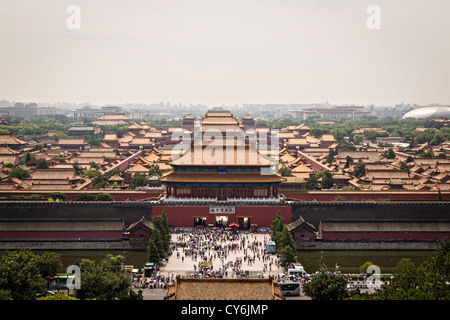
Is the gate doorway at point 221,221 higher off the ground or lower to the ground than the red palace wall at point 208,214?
lower

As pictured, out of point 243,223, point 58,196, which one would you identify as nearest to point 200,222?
point 243,223

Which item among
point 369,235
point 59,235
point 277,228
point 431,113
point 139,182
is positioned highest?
point 431,113

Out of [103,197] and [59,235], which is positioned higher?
[103,197]

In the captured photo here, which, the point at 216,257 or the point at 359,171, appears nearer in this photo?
the point at 216,257

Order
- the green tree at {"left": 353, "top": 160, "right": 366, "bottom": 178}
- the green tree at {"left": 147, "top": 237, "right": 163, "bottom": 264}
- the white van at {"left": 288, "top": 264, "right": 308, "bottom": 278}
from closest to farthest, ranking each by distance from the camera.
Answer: the white van at {"left": 288, "top": 264, "right": 308, "bottom": 278} → the green tree at {"left": 147, "top": 237, "right": 163, "bottom": 264} → the green tree at {"left": 353, "top": 160, "right": 366, "bottom": 178}

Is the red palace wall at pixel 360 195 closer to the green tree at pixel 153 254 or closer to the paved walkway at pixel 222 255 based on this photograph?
the paved walkway at pixel 222 255

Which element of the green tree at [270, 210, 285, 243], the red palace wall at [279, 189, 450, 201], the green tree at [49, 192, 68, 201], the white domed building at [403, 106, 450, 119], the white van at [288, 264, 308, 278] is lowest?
the white van at [288, 264, 308, 278]

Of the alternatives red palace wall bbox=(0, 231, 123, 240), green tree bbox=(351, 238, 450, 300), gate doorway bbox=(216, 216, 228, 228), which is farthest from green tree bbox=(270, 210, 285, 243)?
green tree bbox=(351, 238, 450, 300)

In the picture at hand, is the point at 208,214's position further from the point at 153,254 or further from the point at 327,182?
the point at 327,182

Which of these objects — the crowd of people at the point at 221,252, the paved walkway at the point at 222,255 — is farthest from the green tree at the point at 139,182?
the paved walkway at the point at 222,255

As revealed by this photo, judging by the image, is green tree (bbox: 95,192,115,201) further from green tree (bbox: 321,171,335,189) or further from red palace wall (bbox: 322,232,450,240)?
green tree (bbox: 321,171,335,189)
